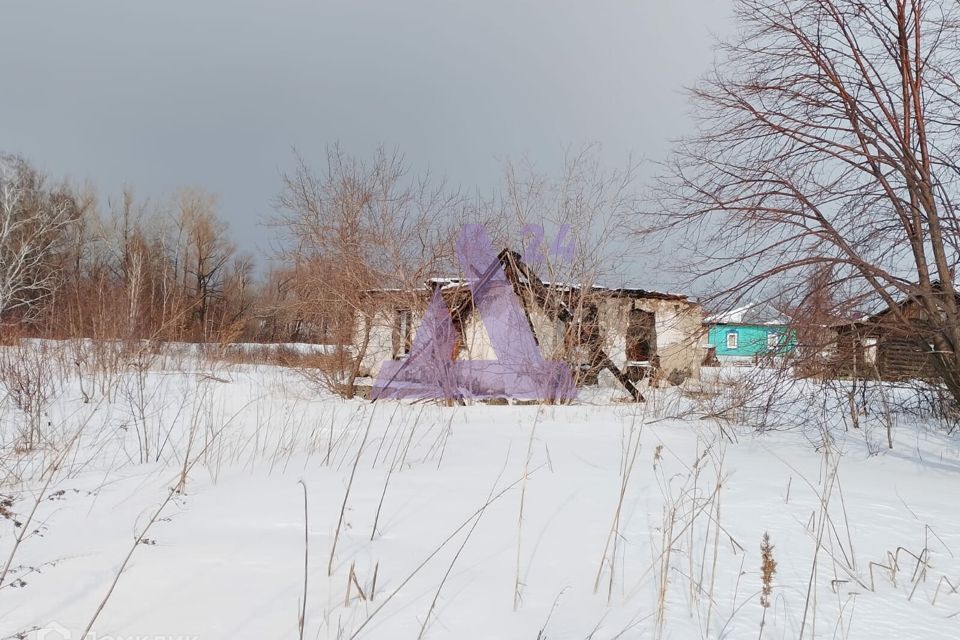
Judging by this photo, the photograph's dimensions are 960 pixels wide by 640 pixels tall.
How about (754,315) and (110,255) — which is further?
(110,255)

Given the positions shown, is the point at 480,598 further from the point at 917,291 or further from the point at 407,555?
the point at 917,291

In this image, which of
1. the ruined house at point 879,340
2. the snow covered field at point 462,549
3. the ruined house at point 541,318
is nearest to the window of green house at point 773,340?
the ruined house at point 879,340

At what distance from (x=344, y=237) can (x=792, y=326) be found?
993cm

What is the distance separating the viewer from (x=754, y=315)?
226 inches

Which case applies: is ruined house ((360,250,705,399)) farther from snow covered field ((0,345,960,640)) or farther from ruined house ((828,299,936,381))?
snow covered field ((0,345,960,640))

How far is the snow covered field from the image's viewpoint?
5.61 ft

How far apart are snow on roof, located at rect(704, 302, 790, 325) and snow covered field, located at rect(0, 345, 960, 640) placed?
59.3 inches

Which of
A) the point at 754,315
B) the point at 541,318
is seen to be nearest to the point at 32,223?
the point at 541,318

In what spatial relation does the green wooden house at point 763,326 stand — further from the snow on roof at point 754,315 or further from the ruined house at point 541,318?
the ruined house at point 541,318

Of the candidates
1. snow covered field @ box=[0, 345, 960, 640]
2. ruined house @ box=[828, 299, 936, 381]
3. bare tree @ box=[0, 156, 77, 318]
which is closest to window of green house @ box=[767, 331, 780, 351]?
ruined house @ box=[828, 299, 936, 381]

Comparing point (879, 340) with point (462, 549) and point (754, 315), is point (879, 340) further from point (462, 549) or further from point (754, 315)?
point (462, 549)

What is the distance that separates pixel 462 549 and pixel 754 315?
475cm

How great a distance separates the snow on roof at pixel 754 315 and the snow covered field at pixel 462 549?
1505 mm

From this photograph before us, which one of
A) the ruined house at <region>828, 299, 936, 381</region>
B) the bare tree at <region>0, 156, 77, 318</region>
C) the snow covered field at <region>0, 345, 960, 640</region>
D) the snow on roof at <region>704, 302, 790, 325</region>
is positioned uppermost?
the bare tree at <region>0, 156, 77, 318</region>
